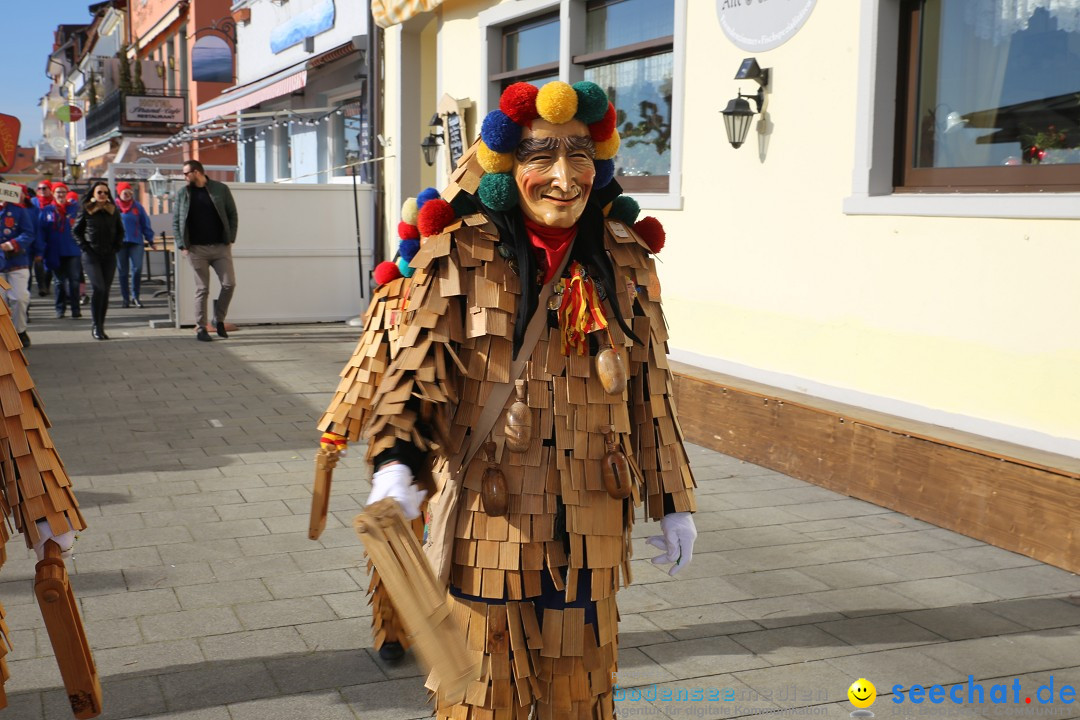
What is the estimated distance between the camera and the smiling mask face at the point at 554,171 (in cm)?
274

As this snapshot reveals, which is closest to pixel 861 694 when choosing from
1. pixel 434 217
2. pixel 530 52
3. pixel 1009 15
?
pixel 434 217

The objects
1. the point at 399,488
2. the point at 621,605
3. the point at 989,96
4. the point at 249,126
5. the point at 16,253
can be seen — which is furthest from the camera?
the point at 249,126

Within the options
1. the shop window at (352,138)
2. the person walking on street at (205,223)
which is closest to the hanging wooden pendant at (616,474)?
the person walking on street at (205,223)

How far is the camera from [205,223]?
12.1 m

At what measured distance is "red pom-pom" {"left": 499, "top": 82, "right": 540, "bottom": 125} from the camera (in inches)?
109

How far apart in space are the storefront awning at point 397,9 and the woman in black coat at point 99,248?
13.3 feet

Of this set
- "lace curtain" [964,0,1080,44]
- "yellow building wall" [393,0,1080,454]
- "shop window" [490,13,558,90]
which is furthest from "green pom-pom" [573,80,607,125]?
"shop window" [490,13,558,90]

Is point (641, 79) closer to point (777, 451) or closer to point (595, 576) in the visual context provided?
point (777, 451)

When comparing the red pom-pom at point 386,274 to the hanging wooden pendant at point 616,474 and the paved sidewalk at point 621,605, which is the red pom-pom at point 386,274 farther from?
A: the hanging wooden pendant at point 616,474

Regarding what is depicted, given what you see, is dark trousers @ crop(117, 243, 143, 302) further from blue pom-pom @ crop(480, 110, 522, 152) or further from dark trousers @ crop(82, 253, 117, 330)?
blue pom-pom @ crop(480, 110, 522, 152)

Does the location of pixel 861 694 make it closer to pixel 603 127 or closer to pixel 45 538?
pixel 603 127

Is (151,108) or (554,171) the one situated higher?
(151,108)

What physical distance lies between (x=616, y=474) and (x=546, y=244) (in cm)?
61

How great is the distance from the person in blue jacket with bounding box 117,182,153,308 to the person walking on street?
5.09 meters
